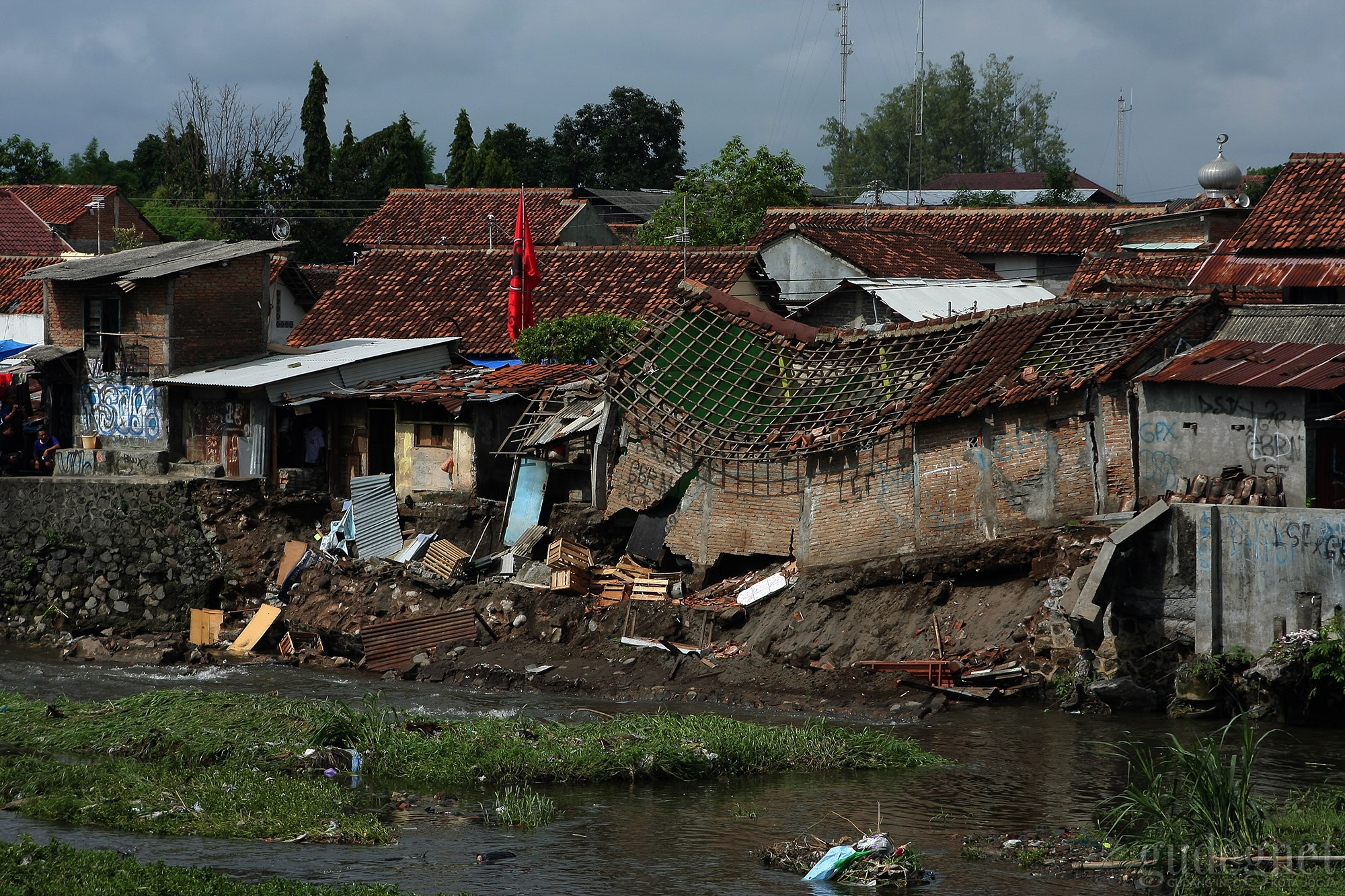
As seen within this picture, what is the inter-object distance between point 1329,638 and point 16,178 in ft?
189

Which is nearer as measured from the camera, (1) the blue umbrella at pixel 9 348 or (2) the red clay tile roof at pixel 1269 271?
(2) the red clay tile roof at pixel 1269 271

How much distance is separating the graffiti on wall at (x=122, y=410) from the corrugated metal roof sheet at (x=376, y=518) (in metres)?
4.32

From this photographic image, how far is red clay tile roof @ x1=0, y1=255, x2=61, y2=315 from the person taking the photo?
35469 mm

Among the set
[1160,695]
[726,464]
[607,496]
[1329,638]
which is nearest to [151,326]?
[607,496]

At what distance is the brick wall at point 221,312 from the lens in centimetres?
2627

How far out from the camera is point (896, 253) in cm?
3512

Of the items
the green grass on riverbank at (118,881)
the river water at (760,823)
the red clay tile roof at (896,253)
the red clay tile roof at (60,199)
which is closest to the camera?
the green grass on riverbank at (118,881)

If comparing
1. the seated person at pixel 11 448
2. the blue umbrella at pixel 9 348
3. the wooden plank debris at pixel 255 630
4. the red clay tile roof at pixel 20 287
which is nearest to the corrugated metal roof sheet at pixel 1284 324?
the wooden plank debris at pixel 255 630

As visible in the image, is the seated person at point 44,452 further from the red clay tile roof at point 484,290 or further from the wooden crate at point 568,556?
the wooden crate at point 568,556

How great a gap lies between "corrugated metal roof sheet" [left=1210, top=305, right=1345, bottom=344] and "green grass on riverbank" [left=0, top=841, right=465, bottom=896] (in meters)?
14.4

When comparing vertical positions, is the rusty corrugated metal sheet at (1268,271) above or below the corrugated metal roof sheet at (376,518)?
above

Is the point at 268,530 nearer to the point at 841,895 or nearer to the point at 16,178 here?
the point at 841,895

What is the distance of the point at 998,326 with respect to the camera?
21.1 metres

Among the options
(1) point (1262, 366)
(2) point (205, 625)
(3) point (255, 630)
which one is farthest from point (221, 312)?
(1) point (1262, 366)
